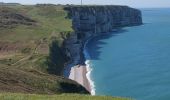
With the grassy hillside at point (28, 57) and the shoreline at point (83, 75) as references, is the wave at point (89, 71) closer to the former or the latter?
the shoreline at point (83, 75)

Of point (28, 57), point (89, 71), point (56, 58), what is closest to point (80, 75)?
point (89, 71)

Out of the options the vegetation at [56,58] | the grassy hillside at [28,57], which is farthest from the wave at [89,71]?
the grassy hillside at [28,57]

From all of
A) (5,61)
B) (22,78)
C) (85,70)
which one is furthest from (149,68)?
(22,78)

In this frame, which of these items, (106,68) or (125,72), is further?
(106,68)

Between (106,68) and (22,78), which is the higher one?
(22,78)

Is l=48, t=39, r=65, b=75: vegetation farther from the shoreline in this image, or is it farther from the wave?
the wave

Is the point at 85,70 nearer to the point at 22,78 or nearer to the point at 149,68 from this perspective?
the point at 149,68
